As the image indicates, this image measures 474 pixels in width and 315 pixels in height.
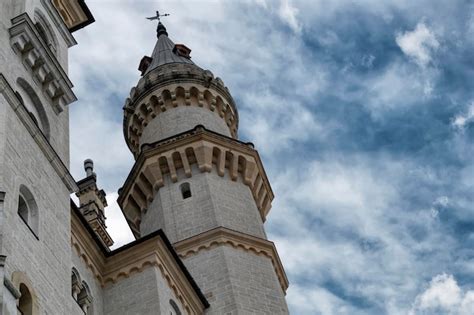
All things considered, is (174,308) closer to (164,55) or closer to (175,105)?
(175,105)

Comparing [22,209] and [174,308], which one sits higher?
[174,308]

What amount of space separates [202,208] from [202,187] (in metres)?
1.12

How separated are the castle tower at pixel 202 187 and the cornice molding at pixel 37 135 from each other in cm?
866

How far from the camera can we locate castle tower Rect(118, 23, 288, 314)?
29.2m

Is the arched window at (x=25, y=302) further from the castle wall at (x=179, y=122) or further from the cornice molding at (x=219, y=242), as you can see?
the castle wall at (x=179, y=122)

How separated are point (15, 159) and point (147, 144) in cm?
1645

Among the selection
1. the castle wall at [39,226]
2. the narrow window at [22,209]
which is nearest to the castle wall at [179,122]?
the castle wall at [39,226]

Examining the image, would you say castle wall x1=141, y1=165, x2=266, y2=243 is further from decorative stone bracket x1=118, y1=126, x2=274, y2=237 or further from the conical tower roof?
the conical tower roof

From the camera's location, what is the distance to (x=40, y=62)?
2227cm

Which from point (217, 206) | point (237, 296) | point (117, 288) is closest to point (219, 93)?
point (217, 206)

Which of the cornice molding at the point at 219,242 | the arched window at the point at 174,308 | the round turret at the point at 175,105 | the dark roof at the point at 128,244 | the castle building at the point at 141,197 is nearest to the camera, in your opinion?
the castle building at the point at 141,197

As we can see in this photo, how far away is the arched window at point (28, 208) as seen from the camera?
18.1m

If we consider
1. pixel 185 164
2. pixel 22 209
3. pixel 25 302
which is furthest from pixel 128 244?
pixel 185 164

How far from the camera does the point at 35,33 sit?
871 inches
